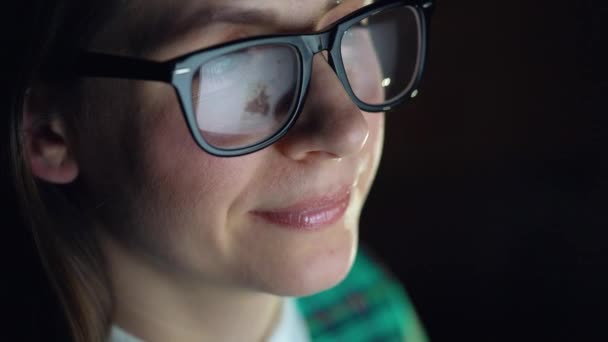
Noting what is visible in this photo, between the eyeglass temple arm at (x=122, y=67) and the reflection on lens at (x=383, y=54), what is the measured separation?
0.82ft

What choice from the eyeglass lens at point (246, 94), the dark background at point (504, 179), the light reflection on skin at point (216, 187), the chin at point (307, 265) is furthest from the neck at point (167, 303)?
the dark background at point (504, 179)

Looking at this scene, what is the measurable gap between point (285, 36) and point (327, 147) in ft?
0.42

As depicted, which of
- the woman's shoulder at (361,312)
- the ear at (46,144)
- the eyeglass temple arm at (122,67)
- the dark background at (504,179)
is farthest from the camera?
the dark background at (504,179)

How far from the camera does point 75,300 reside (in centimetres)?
81

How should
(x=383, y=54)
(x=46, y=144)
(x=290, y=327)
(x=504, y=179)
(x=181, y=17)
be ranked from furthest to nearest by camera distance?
(x=504, y=179) < (x=290, y=327) < (x=383, y=54) < (x=46, y=144) < (x=181, y=17)

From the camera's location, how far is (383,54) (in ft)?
2.75

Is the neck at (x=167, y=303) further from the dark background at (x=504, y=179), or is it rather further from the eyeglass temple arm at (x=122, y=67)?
the dark background at (x=504, y=179)

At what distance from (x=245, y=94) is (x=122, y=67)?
0.13m

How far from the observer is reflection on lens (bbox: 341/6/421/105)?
79 centimetres

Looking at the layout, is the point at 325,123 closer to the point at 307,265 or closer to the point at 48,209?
the point at 307,265

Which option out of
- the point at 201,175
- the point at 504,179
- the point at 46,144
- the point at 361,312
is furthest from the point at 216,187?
the point at 504,179

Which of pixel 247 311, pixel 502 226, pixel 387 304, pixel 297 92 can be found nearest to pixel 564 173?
pixel 502 226

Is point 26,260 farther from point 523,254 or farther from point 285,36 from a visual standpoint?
point 523,254

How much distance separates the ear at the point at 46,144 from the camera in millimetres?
713
